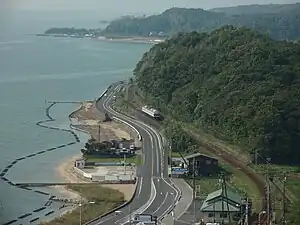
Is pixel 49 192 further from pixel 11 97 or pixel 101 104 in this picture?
pixel 11 97

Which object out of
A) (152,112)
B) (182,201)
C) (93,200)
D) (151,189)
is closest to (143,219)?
(182,201)

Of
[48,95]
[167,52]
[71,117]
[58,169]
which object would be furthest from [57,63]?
[58,169]

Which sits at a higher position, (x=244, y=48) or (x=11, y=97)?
(x=244, y=48)

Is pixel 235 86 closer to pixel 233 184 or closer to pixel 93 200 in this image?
pixel 233 184

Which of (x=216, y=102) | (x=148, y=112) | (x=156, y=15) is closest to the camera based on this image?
(x=216, y=102)

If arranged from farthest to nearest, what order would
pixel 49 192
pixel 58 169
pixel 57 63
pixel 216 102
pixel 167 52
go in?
pixel 57 63
pixel 167 52
pixel 216 102
pixel 58 169
pixel 49 192

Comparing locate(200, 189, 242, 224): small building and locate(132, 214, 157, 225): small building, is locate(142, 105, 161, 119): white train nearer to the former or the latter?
locate(200, 189, 242, 224): small building
